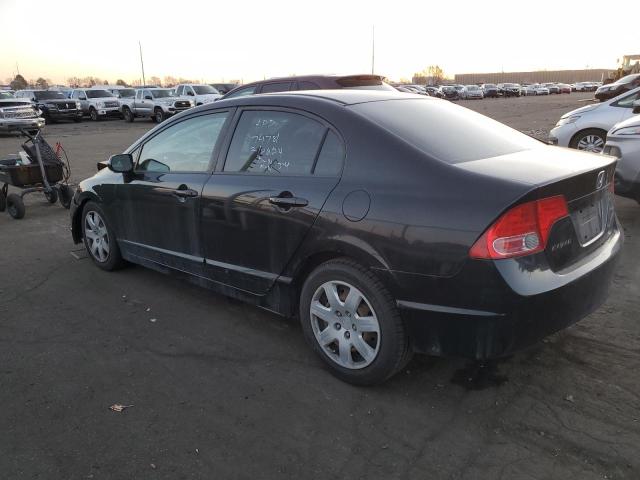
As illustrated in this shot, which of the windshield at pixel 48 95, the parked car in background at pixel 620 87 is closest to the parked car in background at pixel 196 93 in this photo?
the windshield at pixel 48 95

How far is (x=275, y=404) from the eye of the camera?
297 cm

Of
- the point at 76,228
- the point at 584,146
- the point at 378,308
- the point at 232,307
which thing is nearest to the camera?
the point at 378,308

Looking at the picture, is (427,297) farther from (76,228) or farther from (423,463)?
(76,228)

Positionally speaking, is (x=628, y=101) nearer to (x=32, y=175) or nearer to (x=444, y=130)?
(x=444, y=130)

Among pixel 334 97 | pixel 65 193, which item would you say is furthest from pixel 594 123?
pixel 65 193

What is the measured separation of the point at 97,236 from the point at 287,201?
9.30 ft

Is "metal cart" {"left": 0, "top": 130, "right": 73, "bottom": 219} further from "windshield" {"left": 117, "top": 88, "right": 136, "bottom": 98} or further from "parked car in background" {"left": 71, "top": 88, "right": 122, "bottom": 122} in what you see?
"windshield" {"left": 117, "top": 88, "right": 136, "bottom": 98}

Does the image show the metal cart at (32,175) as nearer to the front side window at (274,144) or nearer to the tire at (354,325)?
the front side window at (274,144)

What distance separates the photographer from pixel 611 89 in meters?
20.8

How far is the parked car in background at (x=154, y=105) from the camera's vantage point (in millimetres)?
27531

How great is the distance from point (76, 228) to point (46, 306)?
1329 mm

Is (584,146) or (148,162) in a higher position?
(148,162)

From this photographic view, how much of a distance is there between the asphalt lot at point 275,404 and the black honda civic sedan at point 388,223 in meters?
0.31

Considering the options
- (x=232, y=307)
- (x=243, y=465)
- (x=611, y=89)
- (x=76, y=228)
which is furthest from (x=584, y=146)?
(x=611, y=89)
